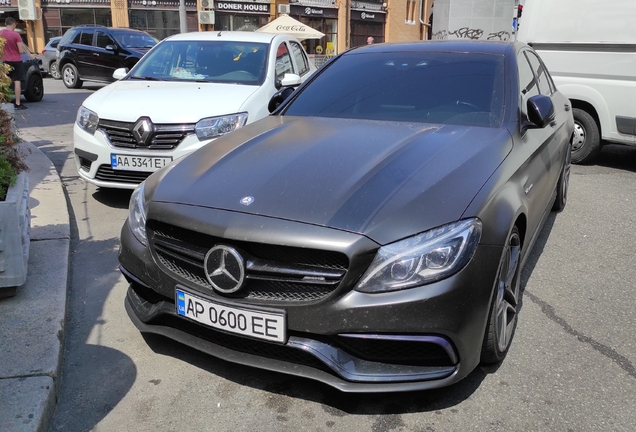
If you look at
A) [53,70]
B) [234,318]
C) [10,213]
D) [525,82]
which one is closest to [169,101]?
[10,213]

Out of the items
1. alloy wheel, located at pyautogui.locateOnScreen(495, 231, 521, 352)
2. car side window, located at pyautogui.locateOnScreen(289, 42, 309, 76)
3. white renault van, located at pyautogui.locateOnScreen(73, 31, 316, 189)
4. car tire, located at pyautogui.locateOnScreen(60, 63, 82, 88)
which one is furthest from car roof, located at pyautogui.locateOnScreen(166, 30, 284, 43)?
car tire, located at pyautogui.locateOnScreen(60, 63, 82, 88)

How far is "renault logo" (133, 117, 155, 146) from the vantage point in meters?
5.24

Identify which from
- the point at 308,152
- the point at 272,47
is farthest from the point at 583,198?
the point at 308,152

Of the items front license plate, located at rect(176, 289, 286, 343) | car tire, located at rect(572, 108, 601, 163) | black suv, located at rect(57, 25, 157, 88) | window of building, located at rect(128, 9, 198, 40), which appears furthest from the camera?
window of building, located at rect(128, 9, 198, 40)

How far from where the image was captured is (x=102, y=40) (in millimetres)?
17953

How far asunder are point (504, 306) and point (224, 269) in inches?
52.9

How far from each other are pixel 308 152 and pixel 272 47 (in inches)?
162

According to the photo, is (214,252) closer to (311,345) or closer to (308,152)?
(311,345)

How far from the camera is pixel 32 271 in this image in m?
3.86

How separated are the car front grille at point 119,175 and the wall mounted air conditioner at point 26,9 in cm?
3161

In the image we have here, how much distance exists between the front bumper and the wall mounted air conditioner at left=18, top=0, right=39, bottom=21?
1372 inches

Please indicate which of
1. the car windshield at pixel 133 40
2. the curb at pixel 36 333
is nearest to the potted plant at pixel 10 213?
the curb at pixel 36 333

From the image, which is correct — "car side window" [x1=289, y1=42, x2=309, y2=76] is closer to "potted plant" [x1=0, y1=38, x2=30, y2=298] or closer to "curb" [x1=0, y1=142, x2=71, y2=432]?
"curb" [x1=0, y1=142, x2=71, y2=432]

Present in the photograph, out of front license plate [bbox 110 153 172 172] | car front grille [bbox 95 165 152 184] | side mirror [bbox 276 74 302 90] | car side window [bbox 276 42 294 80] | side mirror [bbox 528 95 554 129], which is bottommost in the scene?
car front grille [bbox 95 165 152 184]
